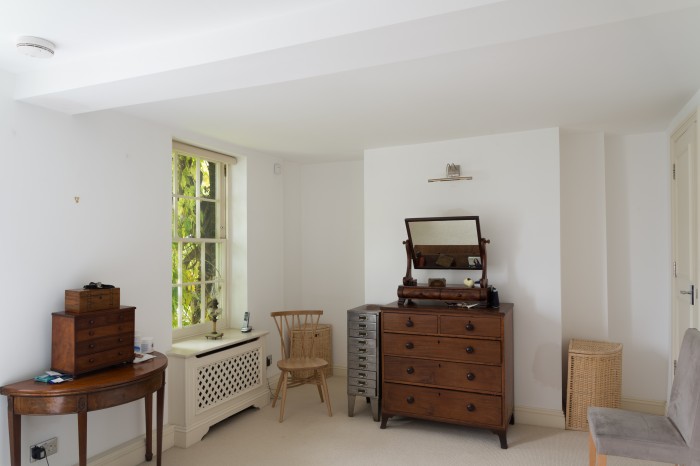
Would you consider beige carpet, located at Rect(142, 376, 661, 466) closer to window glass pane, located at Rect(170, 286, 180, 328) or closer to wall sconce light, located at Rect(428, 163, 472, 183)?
window glass pane, located at Rect(170, 286, 180, 328)

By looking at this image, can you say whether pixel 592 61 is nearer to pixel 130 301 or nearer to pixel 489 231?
pixel 489 231

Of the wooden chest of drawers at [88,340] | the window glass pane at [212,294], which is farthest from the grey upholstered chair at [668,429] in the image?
the window glass pane at [212,294]

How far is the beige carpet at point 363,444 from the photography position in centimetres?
336

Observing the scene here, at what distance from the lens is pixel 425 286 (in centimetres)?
409

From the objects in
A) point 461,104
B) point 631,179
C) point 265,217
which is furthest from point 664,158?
point 265,217

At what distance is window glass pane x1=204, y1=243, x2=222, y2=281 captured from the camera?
4.43 m

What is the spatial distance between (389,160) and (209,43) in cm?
264

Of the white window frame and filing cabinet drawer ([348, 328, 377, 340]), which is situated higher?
the white window frame

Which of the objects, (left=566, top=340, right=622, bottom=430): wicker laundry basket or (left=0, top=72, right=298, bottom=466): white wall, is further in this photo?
(left=566, top=340, right=622, bottom=430): wicker laundry basket

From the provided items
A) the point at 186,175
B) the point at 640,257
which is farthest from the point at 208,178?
the point at 640,257

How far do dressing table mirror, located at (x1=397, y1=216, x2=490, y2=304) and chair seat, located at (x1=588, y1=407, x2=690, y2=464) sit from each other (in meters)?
1.41

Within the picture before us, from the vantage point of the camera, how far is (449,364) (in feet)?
12.2

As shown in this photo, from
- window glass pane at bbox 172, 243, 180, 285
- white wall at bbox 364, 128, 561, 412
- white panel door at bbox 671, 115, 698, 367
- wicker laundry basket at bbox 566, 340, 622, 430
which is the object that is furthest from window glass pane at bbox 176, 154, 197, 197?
white panel door at bbox 671, 115, 698, 367

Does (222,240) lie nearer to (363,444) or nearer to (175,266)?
(175,266)
